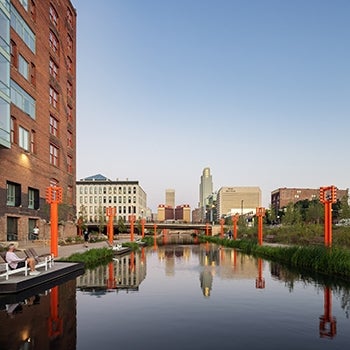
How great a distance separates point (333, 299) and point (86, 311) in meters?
8.41

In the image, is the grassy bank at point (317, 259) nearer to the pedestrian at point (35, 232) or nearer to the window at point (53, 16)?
the pedestrian at point (35, 232)

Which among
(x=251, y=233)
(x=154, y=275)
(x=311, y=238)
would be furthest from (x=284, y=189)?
(x=154, y=275)

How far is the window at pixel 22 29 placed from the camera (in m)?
39.5

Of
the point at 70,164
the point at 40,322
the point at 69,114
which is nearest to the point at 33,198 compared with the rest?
the point at 70,164

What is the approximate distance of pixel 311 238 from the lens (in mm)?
40031

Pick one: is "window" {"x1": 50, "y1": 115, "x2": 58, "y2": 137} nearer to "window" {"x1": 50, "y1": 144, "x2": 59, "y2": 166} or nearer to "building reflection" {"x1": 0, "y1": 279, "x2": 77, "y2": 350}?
"window" {"x1": 50, "y1": 144, "x2": 59, "y2": 166}

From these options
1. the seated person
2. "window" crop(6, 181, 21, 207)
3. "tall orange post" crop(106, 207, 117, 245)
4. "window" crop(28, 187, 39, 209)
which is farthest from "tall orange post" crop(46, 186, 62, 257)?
"window" crop(28, 187, 39, 209)

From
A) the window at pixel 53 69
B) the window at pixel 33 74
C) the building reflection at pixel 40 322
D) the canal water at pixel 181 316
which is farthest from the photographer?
the window at pixel 53 69

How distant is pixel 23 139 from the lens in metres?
41.8

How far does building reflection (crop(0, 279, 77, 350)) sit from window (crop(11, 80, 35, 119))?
30460 mm

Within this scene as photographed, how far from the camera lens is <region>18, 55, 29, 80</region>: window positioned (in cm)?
4103

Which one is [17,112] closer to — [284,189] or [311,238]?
[311,238]

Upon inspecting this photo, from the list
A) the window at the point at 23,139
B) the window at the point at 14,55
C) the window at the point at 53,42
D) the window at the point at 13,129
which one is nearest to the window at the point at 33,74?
the window at the point at 14,55

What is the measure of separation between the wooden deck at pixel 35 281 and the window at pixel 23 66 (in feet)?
95.9
